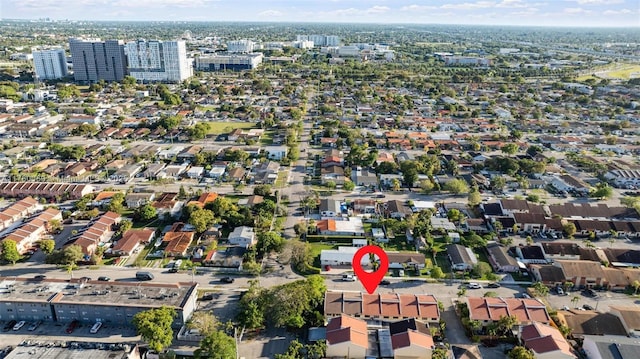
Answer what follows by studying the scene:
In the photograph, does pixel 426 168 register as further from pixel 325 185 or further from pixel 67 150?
pixel 67 150

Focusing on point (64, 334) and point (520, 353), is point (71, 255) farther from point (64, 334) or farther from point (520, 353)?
point (520, 353)

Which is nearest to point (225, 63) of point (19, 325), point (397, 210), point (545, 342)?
point (397, 210)

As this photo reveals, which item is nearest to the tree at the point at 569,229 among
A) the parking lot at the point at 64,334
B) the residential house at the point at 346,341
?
the residential house at the point at 346,341

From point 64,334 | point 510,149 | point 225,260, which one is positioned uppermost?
point 510,149

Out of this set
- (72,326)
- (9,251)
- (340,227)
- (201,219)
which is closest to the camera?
(72,326)

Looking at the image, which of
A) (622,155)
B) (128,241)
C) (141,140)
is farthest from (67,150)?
(622,155)

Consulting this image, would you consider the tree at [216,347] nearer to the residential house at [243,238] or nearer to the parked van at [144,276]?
the parked van at [144,276]

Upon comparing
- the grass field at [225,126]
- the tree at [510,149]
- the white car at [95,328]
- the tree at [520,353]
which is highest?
the tree at [510,149]
